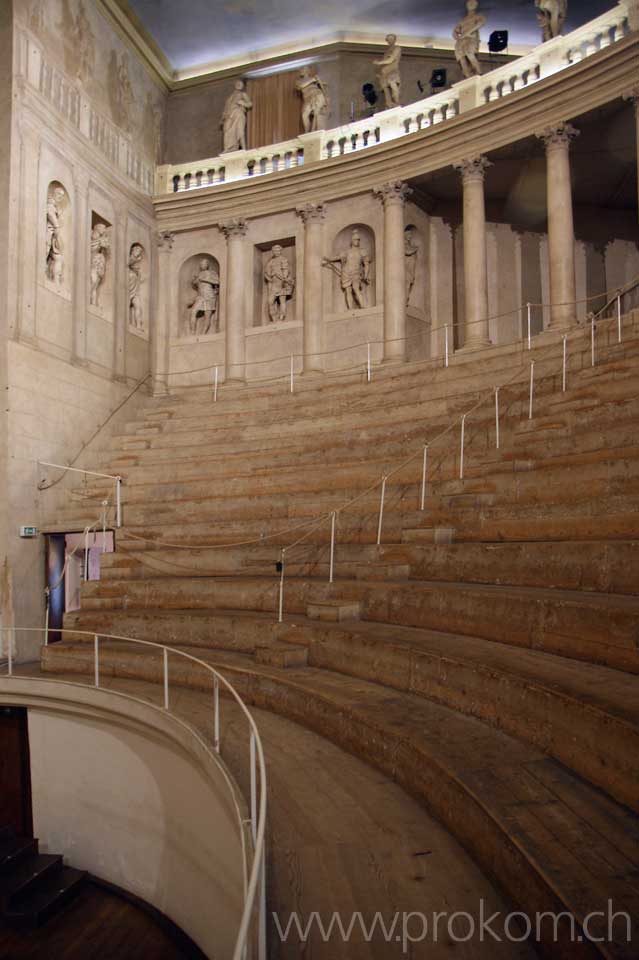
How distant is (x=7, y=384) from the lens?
13.8m

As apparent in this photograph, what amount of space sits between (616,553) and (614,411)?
3906 mm

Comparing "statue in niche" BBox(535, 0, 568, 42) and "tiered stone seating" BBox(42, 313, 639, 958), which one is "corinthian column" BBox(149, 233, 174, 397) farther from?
"statue in niche" BBox(535, 0, 568, 42)

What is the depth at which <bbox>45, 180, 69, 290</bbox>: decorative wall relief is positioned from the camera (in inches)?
622

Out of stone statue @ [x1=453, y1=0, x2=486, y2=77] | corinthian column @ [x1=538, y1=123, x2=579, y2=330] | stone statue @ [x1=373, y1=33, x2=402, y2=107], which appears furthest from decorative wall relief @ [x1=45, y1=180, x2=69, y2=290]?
corinthian column @ [x1=538, y1=123, x2=579, y2=330]

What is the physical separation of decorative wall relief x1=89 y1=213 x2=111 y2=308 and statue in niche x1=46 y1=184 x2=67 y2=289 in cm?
146

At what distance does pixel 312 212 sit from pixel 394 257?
2.69m

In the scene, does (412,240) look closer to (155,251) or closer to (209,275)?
(209,275)

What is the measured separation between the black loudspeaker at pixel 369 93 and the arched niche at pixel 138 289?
770 cm

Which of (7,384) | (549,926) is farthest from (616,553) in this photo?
(7,384)

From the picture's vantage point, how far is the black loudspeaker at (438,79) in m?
19.6

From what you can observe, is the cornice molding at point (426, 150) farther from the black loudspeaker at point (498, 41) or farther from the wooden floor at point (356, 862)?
the wooden floor at point (356, 862)

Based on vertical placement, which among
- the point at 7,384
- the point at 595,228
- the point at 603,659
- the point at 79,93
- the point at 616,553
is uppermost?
the point at 79,93

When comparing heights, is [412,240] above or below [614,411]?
above
